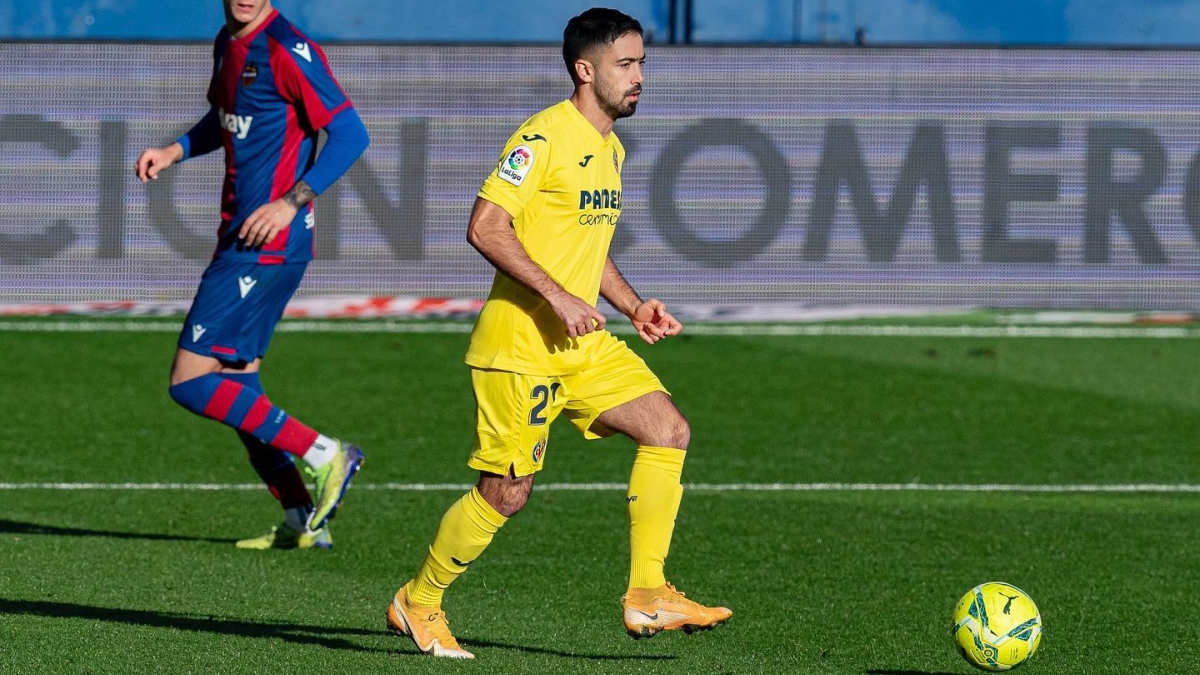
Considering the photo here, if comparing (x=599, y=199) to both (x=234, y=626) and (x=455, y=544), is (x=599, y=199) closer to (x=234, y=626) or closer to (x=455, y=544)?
(x=455, y=544)

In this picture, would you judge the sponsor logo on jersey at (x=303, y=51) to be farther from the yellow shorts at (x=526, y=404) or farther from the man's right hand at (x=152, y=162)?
the yellow shorts at (x=526, y=404)

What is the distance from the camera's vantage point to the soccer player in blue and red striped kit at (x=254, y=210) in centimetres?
673

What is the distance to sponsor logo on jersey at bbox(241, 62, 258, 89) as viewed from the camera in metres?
6.75

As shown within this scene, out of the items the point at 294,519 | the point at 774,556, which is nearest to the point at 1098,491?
the point at 774,556

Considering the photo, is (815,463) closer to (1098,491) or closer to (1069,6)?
(1098,491)

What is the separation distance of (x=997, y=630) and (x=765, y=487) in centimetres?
349

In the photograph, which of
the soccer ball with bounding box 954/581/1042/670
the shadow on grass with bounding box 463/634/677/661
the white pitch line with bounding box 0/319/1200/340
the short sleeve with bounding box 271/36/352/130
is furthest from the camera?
the white pitch line with bounding box 0/319/1200/340

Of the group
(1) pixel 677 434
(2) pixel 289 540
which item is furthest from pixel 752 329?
(1) pixel 677 434

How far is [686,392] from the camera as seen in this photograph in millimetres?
11336

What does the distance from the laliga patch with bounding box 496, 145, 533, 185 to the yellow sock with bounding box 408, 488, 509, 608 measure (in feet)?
3.14

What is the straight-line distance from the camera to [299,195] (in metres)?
6.46

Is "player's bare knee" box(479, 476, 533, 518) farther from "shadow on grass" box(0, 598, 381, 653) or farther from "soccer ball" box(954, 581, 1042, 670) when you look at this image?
"soccer ball" box(954, 581, 1042, 670)

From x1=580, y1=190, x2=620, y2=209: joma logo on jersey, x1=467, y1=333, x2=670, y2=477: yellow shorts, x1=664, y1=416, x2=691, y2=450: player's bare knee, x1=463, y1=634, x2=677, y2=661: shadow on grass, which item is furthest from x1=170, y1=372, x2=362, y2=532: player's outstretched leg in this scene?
x1=580, y1=190, x2=620, y2=209: joma logo on jersey

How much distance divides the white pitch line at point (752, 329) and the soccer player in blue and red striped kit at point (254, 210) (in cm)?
703
